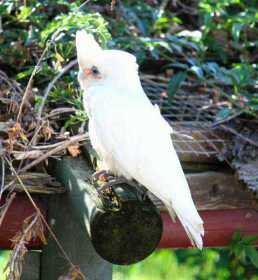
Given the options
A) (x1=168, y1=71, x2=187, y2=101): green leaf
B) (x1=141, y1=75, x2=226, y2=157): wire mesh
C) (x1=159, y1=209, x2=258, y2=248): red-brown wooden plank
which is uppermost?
(x1=168, y1=71, x2=187, y2=101): green leaf

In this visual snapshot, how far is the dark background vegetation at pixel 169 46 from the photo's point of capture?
3.71m

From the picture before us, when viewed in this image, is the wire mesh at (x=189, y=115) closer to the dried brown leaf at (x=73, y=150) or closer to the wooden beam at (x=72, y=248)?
the dried brown leaf at (x=73, y=150)

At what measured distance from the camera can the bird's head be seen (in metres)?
3.13

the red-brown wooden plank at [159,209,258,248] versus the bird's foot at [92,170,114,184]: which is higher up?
the bird's foot at [92,170,114,184]

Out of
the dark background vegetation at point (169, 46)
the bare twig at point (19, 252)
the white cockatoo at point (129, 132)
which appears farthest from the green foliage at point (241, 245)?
the bare twig at point (19, 252)

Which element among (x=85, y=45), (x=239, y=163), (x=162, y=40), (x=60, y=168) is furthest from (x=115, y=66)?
(x=162, y=40)

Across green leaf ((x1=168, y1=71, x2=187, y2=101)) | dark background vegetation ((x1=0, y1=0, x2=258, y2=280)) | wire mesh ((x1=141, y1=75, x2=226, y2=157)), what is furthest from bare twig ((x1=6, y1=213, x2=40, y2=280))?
green leaf ((x1=168, y1=71, x2=187, y2=101))

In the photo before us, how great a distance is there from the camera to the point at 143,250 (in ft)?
8.23

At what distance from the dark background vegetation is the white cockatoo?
0.30 m

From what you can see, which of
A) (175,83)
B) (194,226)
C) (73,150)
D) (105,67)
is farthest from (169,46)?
(194,226)

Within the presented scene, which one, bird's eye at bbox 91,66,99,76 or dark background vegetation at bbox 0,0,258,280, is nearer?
bird's eye at bbox 91,66,99,76

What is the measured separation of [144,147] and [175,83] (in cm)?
111

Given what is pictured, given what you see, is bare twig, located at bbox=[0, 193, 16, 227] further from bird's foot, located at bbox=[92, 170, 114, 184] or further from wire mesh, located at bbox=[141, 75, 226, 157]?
wire mesh, located at bbox=[141, 75, 226, 157]

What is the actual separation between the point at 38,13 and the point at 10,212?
1494 mm
